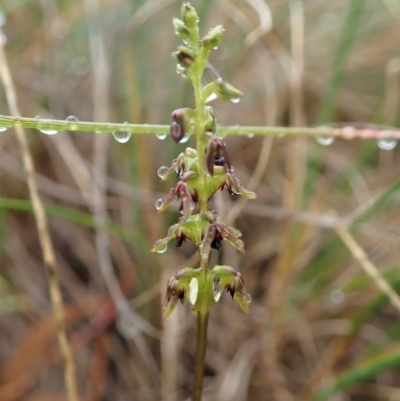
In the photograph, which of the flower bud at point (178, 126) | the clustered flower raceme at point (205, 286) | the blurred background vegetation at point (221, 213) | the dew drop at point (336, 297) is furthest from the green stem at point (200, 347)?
the dew drop at point (336, 297)

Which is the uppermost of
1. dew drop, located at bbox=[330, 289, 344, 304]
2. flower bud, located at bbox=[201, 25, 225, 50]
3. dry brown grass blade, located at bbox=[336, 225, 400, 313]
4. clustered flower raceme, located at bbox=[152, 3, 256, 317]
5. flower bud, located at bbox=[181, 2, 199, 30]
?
flower bud, located at bbox=[181, 2, 199, 30]

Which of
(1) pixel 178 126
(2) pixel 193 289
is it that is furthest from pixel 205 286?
(1) pixel 178 126

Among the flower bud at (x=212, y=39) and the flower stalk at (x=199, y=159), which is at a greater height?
the flower bud at (x=212, y=39)

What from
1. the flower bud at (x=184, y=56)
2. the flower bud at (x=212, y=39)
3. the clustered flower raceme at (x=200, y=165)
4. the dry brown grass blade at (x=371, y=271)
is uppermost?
the flower bud at (x=212, y=39)

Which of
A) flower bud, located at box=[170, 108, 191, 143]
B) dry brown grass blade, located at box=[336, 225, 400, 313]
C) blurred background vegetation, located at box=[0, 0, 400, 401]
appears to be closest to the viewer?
flower bud, located at box=[170, 108, 191, 143]

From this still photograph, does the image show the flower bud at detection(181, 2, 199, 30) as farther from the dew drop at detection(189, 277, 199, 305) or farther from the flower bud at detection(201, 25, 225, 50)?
the dew drop at detection(189, 277, 199, 305)

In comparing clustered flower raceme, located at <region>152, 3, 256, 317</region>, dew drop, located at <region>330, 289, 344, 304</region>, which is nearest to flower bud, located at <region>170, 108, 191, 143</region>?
clustered flower raceme, located at <region>152, 3, 256, 317</region>

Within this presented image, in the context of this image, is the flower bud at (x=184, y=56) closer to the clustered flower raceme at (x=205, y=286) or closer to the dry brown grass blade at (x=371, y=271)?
the clustered flower raceme at (x=205, y=286)

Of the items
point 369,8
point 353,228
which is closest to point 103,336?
point 353,228
